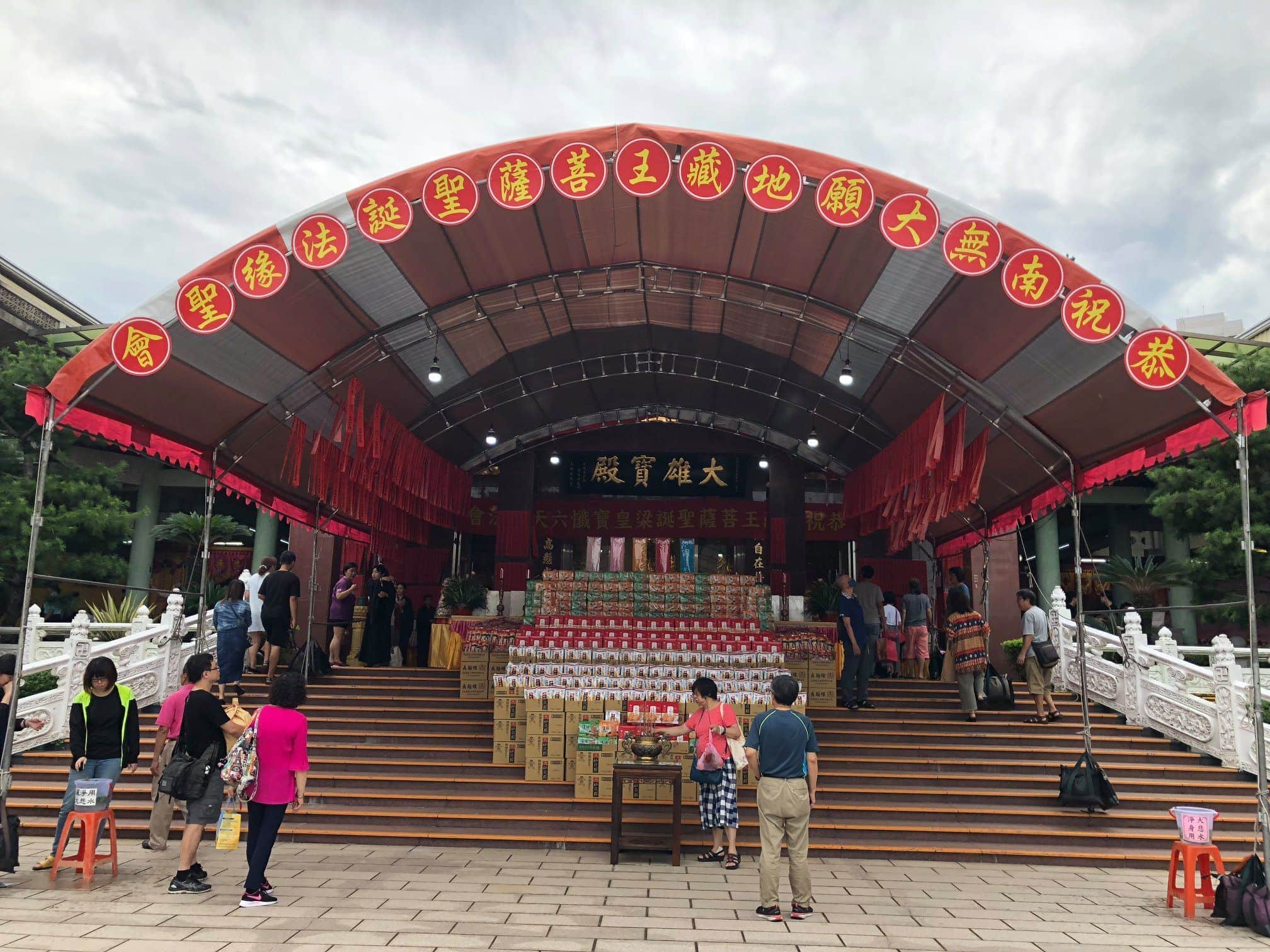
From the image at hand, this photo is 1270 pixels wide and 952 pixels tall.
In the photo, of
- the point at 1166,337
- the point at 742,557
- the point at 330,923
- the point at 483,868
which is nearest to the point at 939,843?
the point at 483,868

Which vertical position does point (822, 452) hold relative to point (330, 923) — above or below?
above

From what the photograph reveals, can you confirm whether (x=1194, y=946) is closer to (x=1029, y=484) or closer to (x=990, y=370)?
(x=990, y=370)

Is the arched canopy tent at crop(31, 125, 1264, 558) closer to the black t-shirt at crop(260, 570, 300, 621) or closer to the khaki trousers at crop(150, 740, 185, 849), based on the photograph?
the black t-shirt at crop(260, 570, 300, 621)

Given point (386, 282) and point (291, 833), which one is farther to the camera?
point (386, 282)

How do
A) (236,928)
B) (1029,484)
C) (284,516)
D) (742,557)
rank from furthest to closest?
(742,557) < (284,516) < (1029,484) < (236,928)

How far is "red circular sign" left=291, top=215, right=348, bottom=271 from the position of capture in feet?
23.3

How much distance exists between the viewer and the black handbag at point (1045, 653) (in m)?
8.96

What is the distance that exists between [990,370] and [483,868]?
21.9ft

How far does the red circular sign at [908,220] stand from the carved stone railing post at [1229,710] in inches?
207

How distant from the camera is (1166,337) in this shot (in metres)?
6.35

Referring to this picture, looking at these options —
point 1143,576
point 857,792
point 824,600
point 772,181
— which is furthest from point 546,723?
point 1143,576

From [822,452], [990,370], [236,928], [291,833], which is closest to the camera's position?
[236,928]

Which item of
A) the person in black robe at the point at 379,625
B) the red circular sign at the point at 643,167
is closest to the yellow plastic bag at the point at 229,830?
the red circular sign at the point at 643,167

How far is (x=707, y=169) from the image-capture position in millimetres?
7094
